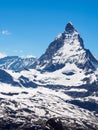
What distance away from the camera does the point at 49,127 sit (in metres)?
59.4

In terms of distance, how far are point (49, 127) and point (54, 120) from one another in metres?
2.33

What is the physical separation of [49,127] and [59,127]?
93.2 inches

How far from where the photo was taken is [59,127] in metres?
61.1

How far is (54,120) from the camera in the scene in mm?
61406

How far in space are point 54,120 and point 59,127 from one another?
54.1 inches
